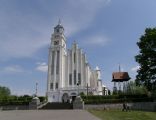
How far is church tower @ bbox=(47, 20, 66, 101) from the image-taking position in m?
58.0

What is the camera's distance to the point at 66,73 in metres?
59.8

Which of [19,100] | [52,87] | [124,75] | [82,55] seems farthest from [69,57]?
[19,100]

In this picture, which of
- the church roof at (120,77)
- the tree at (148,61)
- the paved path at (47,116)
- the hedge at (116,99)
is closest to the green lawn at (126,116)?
the paved path at (47,116)

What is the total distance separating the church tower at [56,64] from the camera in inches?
2285

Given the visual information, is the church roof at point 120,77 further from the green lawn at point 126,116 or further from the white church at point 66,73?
the green lawn at point 126,116

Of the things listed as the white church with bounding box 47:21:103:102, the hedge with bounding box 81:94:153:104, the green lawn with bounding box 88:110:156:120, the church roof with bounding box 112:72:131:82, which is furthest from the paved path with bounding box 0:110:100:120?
the white church with bounding box 47:21:103:102

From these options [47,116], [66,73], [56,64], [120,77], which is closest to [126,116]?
[47,116]

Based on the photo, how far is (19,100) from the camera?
1636 inches

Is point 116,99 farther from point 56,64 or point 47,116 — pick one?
point 56,64

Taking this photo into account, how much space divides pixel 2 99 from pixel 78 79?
21.5 m

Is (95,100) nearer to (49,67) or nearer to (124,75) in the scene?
(124,75)

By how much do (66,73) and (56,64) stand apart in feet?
11.8

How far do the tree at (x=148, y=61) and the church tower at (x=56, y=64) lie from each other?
26.7 m

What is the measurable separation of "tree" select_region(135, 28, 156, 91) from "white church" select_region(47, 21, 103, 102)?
873 inches
